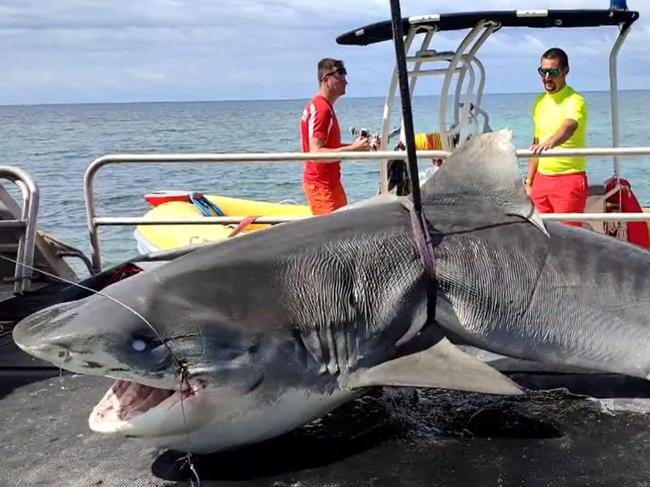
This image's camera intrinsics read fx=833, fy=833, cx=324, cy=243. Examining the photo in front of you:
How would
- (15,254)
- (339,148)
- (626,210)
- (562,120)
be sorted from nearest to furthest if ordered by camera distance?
1. (15,254)
2. (562,120)
3. (339,148)
4. (626,210)

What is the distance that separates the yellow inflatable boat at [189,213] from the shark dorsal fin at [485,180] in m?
4.99

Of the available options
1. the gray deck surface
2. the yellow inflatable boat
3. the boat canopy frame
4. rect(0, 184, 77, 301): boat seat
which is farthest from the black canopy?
the gray deck surface

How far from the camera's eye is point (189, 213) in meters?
9.59

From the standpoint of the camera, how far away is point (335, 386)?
9.43 feet

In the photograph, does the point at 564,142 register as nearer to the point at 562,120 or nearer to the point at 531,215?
the point at 562,120

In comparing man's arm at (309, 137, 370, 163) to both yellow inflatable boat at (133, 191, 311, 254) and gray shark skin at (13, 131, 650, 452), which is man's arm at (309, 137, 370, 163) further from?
gray shark skin at (13, 131, 650, 452)

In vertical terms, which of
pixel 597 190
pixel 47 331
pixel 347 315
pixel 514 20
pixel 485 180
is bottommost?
pixel 597 190

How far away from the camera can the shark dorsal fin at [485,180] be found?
3.35 meters

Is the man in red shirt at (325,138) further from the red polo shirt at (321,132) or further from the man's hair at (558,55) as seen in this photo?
the man's hair at (558,55)

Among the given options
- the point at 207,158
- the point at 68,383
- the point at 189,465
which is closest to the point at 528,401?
the point at 189,465

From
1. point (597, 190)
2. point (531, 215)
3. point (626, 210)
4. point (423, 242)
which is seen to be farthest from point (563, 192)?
point (423, 242)

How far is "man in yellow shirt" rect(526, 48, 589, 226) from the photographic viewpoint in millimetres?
6922

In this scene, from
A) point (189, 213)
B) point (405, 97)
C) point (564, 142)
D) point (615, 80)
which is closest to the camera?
point (405, 97)

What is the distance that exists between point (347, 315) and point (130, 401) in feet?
2.59
